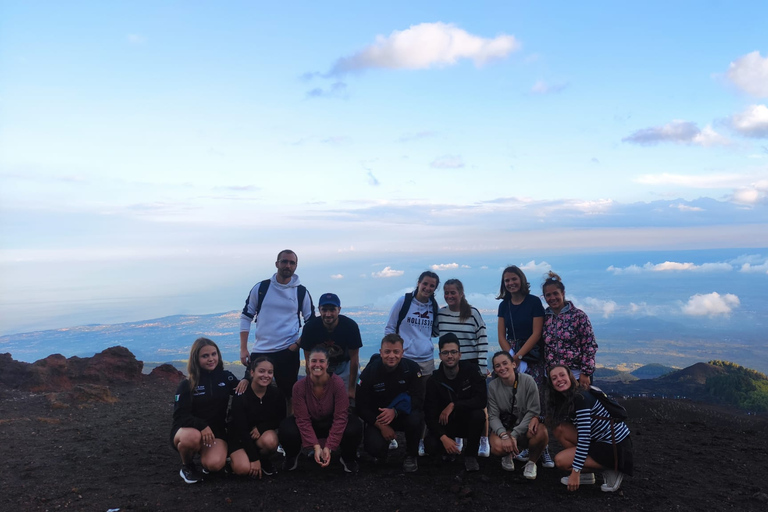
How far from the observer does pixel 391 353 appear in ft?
22.0

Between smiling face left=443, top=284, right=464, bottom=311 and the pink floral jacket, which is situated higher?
smiling face left=443, top=284, right=464, bottom=311

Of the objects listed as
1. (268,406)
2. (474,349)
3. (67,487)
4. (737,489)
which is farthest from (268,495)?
(737,489)

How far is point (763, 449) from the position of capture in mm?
Answer: 8250

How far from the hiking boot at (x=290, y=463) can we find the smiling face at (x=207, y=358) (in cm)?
154

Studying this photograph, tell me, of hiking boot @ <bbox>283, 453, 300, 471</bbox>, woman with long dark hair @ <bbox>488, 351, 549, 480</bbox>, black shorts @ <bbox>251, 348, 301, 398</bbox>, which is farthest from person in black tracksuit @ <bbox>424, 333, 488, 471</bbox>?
black shorts @ <bbox>251, 348, 301, 398</bbox>

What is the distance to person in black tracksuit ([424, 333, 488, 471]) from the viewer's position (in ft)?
22.1

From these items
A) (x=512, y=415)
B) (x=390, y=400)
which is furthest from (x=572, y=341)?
(x=390, y=400)

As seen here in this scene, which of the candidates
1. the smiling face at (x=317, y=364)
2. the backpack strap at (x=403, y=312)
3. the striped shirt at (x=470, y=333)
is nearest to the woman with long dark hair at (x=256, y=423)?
the smiling face at (x=317, y=364)

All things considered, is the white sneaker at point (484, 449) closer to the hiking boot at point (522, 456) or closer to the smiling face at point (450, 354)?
the hiking boot at point (522, 456)

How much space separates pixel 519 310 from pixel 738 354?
116 meters

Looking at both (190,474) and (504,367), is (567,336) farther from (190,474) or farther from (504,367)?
(190,474)

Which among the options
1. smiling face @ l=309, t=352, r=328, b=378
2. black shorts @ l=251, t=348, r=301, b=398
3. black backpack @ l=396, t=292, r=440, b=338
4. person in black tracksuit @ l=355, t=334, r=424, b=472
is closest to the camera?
smiling face @ l=309, t=352, r=328, b=378

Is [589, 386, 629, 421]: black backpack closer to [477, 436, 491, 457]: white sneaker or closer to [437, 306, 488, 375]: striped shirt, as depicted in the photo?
[437, 306, 488, 375]: striped shirt

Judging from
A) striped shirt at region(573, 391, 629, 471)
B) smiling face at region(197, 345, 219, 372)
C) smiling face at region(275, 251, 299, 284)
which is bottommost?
striped shirt at region(573, 391, 629, 471)
